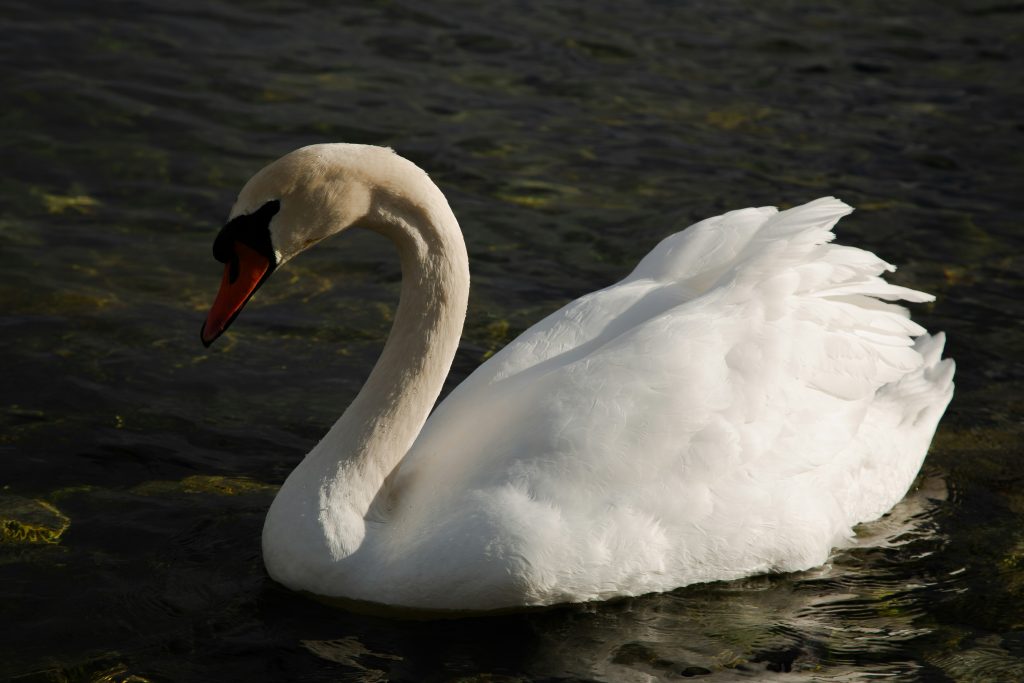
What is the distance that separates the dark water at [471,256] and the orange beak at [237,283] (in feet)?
3.54

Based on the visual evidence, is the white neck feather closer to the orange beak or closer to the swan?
the swan

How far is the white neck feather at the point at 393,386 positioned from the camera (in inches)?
215

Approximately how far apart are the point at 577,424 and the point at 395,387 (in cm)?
75

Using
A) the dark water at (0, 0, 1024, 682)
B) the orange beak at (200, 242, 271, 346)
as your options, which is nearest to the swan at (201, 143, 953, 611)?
the orange beak at (200, 242, 271, 346)

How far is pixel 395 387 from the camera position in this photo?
5766 millimetres

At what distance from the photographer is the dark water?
5.46 metres

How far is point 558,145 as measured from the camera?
10867 mm

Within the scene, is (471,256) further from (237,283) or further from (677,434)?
(237,283)

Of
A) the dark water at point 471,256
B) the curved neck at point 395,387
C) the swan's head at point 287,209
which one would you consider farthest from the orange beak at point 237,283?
the dark water at point 471,256

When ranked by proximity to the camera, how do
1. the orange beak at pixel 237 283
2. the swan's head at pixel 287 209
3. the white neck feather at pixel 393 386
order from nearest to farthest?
the swan's head at pixel 287 209, the orange beak at pixel 237 283, the white neck feather at pixel 393 386

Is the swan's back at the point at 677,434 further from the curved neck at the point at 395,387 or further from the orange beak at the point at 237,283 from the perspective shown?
the orange beak at the point at 237,283

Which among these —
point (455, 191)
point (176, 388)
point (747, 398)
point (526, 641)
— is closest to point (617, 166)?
point (455, 191)

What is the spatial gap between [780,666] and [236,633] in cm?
199

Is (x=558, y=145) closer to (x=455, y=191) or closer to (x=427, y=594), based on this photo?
(x=455, y=191)
